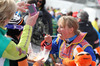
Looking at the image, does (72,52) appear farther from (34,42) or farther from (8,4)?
(34,42)

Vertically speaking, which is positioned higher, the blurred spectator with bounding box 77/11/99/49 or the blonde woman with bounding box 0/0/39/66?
the blonde woman with bounding box 0/0/39/66

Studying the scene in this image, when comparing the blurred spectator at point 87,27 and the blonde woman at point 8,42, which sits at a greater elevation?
the blonde woman at point 8,42

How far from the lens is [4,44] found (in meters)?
1.07

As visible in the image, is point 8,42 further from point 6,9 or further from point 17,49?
point 6,9

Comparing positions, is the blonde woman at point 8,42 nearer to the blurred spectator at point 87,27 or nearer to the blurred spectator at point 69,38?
the blurred spectator at point 69,38

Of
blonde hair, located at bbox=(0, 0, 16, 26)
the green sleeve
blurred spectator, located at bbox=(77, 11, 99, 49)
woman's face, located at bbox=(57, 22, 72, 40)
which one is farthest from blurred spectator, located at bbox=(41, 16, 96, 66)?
blurred spectator, located at bbox=(77, 11, 99, 49)

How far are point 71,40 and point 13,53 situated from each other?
966 millimetres

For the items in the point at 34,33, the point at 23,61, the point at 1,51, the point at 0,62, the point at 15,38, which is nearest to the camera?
the point at 1,51

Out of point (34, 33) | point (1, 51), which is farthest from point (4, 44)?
point (34, 33)

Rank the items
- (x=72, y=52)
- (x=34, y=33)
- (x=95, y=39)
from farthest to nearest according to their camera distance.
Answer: (x=95, y=39) → (x=34, y=33) → (x=72, y=52)

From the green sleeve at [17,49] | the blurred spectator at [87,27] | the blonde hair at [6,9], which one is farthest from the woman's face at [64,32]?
the blurred spectator at [87,27]

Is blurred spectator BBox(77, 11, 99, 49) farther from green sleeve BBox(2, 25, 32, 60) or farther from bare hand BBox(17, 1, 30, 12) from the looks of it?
green sleeve BBox(2, 25, 32, 60)

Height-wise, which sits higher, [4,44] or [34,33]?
[4,44]

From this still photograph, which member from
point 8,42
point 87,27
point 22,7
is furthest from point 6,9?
point 87,27
